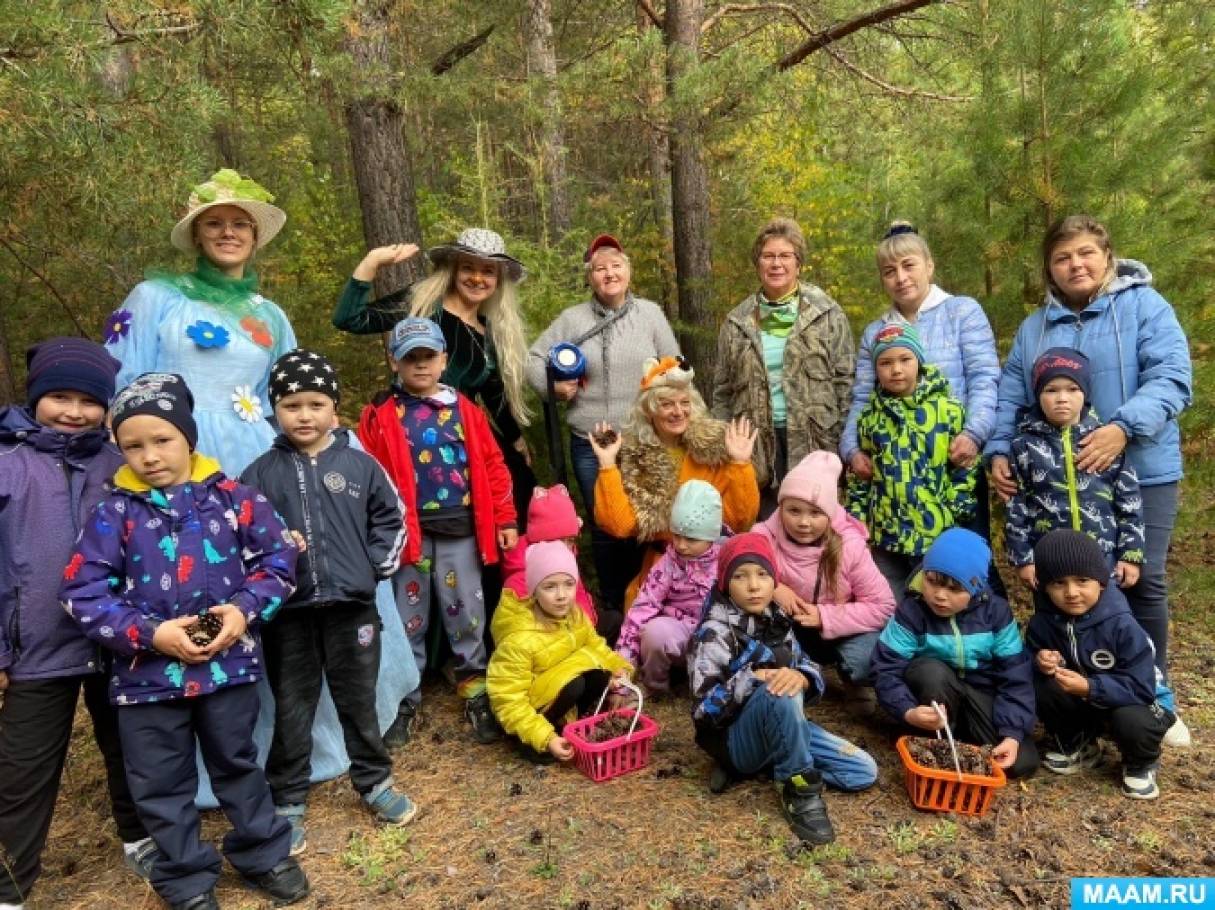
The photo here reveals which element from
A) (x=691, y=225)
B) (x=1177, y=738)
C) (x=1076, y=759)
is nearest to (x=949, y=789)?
(x=1076, y=759)

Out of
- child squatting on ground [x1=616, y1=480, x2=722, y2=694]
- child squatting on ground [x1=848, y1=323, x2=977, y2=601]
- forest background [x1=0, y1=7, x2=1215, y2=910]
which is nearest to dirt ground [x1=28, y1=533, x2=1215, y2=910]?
forest background [x1=0, y1=7, x2=1215, y2=910]

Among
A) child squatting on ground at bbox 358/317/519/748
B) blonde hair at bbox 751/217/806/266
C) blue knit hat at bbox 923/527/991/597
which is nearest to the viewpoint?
blue knit hat at bbox 923/527/991/597

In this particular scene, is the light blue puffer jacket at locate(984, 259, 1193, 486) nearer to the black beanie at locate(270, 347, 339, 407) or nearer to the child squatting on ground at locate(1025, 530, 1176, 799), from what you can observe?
the child squatting on ground at locate(1025, 530, 1176, 799)

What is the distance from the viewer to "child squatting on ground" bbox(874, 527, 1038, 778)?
11.5ft

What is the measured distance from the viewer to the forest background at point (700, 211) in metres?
3.15

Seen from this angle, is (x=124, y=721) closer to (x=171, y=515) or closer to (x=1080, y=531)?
(x=171, y=515)

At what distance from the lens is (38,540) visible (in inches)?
113

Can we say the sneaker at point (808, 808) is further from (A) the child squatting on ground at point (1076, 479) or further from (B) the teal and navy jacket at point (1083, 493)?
(B) the teal and navy jacket at point (1083, 493)

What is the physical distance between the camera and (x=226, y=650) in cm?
290

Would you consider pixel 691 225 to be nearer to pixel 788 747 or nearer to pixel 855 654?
pixel 855 654

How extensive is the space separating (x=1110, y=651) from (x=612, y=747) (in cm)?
216

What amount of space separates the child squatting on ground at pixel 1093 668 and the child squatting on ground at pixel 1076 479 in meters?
0.21

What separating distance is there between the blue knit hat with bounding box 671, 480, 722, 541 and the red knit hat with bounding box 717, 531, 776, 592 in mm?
497

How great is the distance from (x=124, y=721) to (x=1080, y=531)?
381cm
